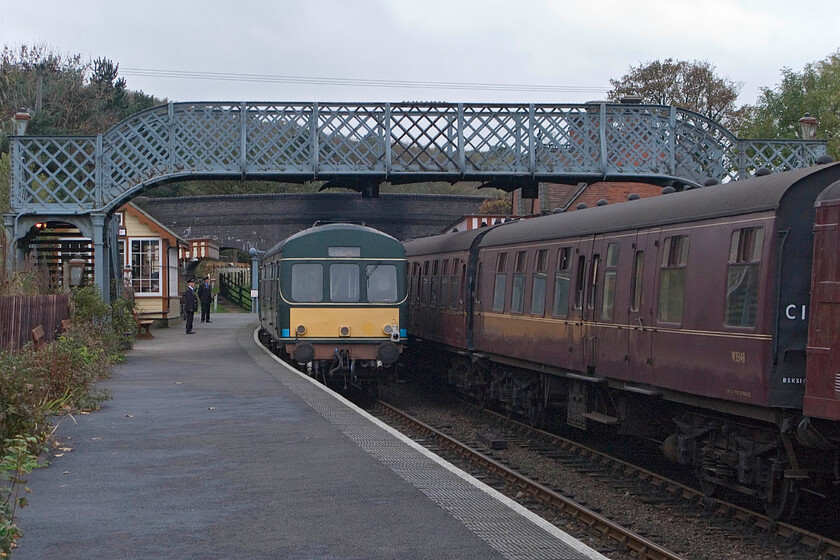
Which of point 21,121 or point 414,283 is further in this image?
point 21,121

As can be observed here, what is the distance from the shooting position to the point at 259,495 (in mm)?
9039

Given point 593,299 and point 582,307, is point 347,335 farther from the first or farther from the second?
point 593,299

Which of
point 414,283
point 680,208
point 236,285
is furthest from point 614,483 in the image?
point 236,285

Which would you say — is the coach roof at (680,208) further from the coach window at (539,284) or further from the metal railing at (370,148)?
the metal railing at (370,148)

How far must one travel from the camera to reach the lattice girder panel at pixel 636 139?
25203 mm

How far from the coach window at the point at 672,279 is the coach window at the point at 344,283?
31.1ft

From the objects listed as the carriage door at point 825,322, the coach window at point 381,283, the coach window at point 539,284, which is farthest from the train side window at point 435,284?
the carriage door at point 825,322

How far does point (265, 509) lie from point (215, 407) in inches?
279

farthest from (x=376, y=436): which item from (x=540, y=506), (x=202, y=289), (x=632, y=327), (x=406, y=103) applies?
(x=202, y=289)

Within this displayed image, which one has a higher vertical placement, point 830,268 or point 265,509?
point 830,268

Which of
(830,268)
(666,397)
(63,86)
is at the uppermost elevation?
(63,86)

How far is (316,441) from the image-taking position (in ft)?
39.6

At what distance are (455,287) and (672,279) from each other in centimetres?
964

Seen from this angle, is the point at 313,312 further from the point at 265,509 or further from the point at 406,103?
the point at 265,509
